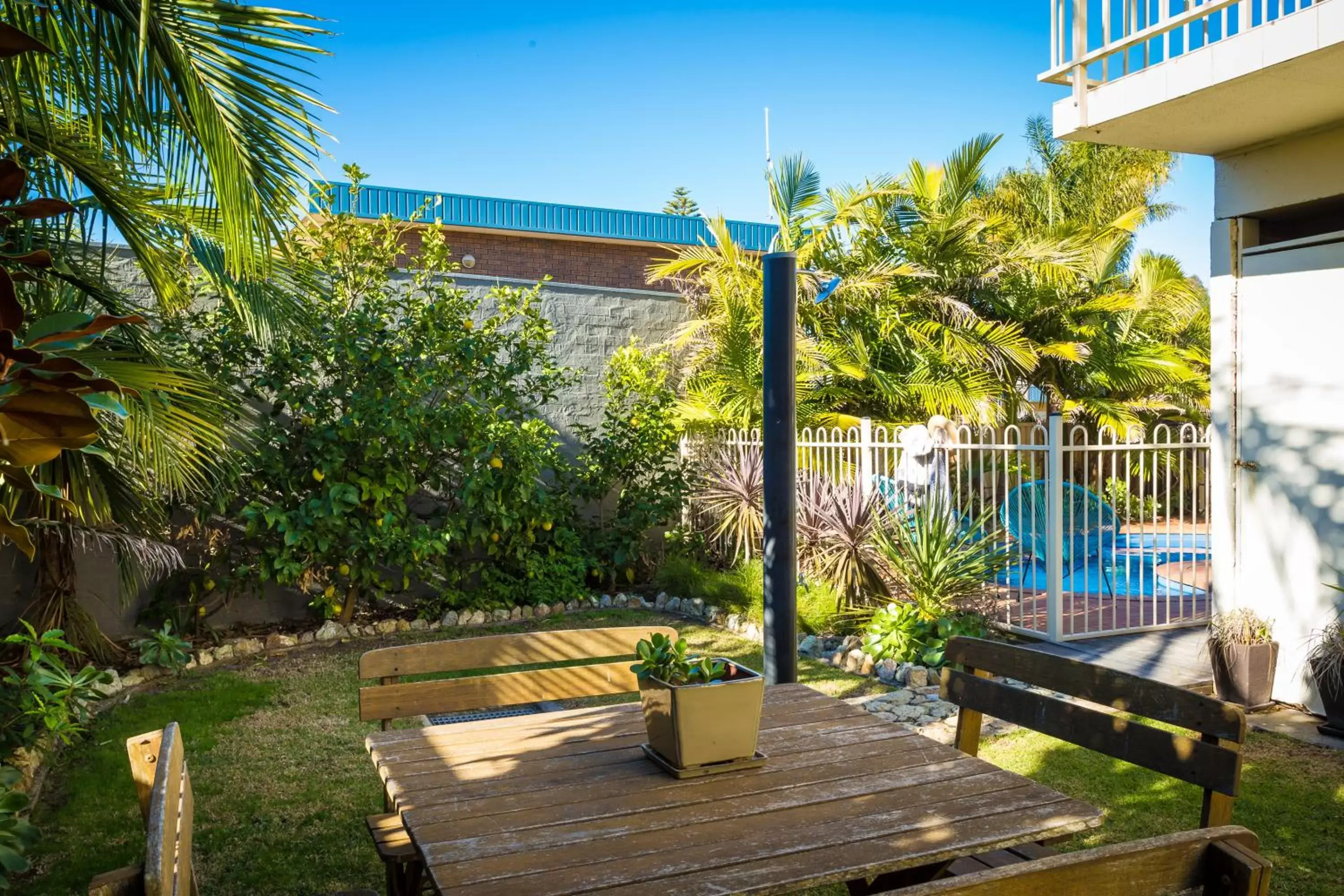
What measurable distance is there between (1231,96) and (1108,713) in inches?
151

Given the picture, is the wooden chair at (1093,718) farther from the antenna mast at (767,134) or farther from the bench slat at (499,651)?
the antenna mast at (767,134)

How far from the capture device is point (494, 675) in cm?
342

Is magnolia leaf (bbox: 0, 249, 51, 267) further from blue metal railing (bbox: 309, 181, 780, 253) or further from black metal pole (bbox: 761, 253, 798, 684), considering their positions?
blue metal railing (bbox: 309, 181, 780, 253)

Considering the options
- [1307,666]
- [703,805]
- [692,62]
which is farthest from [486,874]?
[692,62]

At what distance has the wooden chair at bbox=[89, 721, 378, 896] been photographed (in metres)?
1.42

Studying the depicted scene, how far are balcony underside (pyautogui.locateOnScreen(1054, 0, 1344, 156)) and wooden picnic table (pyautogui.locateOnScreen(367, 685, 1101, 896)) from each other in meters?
3.84

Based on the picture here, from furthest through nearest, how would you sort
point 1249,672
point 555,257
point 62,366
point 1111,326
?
1. point 555,257
2. point 1111,326
3. point 1249,672
4. point 62,366

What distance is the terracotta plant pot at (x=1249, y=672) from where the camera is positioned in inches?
221

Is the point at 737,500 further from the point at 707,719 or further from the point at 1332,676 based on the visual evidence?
the point at 707,719

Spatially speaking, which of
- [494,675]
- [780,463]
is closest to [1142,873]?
[494,675]

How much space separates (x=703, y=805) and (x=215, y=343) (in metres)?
6.33

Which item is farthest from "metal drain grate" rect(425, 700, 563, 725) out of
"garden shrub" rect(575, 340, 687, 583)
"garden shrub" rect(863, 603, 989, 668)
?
"garden shrub" rect(575, 340, 687, 583)

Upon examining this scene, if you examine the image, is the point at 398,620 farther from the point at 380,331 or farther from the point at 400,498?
the point at 380,331

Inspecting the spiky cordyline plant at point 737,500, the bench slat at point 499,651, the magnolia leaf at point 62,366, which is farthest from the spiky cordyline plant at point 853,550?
the magnolia leaf at point 62,366
